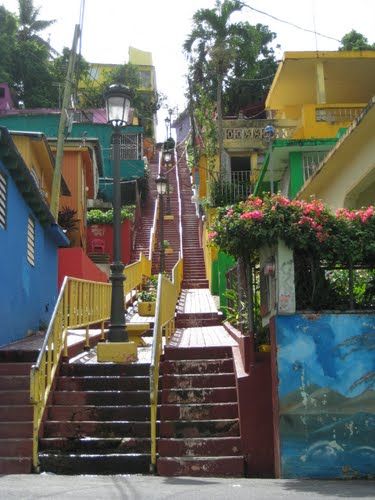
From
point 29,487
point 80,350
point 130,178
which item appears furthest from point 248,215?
point 130,178

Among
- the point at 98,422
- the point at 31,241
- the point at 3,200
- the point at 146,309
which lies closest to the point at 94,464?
the point at 98,422

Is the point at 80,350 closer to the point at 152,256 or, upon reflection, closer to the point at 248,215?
the point at 248,215

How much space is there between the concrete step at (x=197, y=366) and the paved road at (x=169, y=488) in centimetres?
233

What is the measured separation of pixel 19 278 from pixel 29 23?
4237 centimetres

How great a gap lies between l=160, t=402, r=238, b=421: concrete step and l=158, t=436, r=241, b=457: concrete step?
536mm

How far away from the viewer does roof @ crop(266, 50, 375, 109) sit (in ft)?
75.4

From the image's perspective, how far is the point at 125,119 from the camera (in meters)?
10.8

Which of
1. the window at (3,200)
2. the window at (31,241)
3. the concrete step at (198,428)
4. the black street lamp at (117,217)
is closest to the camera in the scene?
the concrete step at (198,428)

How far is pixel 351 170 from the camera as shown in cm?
1339

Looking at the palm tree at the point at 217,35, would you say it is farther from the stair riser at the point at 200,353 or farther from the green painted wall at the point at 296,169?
the stair riser at the point at 200,353

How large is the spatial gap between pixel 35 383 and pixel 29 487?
137 cm

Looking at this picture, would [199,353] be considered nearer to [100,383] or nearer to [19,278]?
[100,383]

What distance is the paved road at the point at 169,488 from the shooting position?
6098mm

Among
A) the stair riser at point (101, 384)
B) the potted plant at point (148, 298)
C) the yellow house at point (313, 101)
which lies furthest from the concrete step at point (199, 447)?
the yellow house at point (313, 101)
